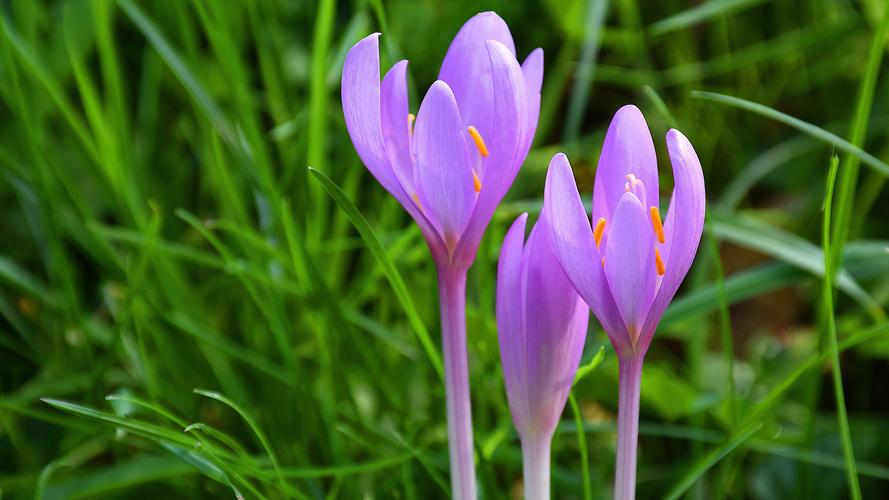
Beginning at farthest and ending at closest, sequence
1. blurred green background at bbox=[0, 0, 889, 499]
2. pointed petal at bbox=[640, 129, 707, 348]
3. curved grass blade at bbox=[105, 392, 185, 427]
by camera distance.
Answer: blurred green background at bbox=[0, 0, 889, 499]
curved grass blade at bbox=[105, 392, 185, 427]
pointed petal at bbox=[640, 129, 707, 348]

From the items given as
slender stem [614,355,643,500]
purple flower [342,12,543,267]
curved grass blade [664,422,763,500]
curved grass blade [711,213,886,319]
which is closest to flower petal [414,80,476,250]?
purple flower [342,12,543,267]

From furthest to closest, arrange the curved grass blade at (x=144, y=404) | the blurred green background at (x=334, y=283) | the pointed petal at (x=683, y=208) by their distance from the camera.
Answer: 1. the blurred green background at (x=334, y=283)
2. the curved grass blade at (x=144, y=404)
3. the pointed petal at (x=683, y=208)

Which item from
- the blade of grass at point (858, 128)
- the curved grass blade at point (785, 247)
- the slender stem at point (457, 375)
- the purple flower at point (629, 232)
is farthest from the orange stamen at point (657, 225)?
the curved grass blade at point (785, 247)

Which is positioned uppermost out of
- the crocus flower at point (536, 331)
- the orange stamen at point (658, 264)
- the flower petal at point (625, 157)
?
the flower petal at point (625, 157)

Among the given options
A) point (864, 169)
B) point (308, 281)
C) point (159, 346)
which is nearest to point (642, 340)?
point (308, 281)

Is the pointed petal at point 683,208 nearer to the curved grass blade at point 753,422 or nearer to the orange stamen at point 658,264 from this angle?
the orange stamen at point 658,264

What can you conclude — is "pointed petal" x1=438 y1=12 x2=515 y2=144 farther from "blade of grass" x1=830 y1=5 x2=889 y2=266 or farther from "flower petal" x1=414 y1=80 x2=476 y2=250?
"blade of grass" x1=830 y1=5 x2=889 y2=266
